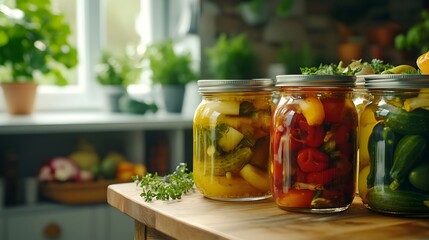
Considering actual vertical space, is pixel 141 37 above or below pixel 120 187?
above

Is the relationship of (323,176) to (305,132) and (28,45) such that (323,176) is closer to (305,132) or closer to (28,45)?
(305,132)

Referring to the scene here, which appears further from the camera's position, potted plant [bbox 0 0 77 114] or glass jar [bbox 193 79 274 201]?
potted plant [bbox 0 0 77 114]

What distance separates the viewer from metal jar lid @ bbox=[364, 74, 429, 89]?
0.82m

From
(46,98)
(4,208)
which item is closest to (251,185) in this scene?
(4,208)

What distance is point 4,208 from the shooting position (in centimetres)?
252

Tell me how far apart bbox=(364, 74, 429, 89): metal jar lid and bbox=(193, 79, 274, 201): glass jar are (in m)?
0.19

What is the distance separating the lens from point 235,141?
948 millimetres

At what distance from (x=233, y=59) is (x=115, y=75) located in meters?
0.58

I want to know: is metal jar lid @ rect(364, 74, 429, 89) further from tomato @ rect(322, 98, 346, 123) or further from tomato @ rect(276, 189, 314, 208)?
tomato @ rect(276, 189, 314, 208)

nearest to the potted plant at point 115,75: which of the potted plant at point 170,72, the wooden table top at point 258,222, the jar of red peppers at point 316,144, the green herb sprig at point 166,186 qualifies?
the potted plant at point 170,72

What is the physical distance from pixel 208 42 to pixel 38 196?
1145 mm

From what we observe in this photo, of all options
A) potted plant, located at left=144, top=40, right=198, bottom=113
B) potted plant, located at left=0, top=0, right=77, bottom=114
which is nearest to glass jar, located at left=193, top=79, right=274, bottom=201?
potted plant, located at left=0, top=0, right=77, bottom=114

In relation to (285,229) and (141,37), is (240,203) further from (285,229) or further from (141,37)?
(141,37)

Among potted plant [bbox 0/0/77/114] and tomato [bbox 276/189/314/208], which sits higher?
potted plant [bbox 0/0/77/114]
